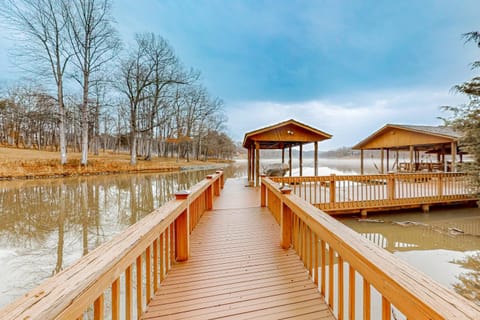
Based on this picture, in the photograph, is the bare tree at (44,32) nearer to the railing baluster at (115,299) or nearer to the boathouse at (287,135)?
the boathouse at (287,135)

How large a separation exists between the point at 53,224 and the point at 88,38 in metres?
15.9

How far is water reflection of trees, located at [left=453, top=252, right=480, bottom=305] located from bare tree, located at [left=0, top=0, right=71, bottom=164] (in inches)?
770

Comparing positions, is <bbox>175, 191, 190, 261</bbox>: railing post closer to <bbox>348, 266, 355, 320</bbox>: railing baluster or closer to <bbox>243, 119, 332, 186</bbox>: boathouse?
<bbox>348, 266, 355, 320</bbox>: railing baluster

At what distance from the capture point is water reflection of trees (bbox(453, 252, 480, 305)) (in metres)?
2.96

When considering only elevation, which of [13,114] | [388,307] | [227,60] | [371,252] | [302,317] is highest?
[227,60]

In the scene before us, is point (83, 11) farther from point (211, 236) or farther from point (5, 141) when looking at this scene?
point (5, 141)

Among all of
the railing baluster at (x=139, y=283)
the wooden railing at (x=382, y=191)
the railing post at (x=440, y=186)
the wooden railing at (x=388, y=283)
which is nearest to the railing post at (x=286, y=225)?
the wooden railing at (x=388, y=283)

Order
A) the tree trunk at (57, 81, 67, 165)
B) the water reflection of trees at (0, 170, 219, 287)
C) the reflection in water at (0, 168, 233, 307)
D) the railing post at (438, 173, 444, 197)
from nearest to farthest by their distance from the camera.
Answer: the reflection in water at (0, 168, 233, 307) < the water reflection of trees at (0, 170, 219, 287) < the railing post at (438, 173, 444, 197) < the tree trunk at (57, 81, 67, 165)

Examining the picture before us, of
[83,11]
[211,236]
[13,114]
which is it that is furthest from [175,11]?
[13,114]

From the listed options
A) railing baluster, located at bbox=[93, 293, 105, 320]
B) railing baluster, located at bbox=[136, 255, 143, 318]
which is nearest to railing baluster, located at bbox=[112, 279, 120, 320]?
railing baluster, located at bbox=[93, 293, 105, 320]

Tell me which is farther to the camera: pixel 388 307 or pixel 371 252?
pixel 371 252

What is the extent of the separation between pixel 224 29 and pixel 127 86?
10.6m

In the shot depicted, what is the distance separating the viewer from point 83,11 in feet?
48.0

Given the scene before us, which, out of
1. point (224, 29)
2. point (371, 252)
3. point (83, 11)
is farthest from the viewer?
point (224, 29)
